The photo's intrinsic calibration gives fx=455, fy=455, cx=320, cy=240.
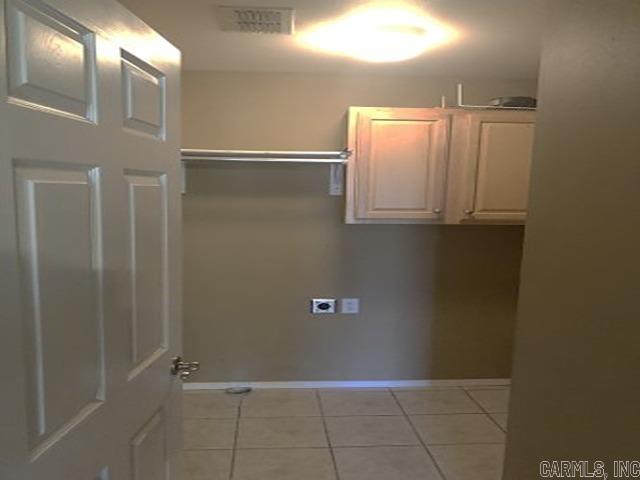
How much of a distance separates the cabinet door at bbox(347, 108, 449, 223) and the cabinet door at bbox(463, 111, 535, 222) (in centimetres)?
16

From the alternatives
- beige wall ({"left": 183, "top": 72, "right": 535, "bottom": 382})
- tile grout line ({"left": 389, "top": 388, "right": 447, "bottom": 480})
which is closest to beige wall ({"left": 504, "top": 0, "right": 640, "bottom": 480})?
tile grout line ({"left": 389, "top": 388, "right": 447, "bottom": 480})

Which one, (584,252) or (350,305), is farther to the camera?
(350,305)

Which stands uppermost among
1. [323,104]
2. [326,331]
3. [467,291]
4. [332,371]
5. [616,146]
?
[323,104]

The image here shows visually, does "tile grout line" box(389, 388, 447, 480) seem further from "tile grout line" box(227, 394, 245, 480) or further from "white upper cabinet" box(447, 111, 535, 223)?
"white upper cabinet" box(447, 111, 535, 223)

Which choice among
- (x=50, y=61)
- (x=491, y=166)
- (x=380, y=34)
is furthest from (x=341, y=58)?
(x=50, y=61)

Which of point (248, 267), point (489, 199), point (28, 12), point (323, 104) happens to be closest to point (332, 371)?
point (248, 267)

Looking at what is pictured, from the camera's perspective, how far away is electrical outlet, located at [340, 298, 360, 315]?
10.1 feet

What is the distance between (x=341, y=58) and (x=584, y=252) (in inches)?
72.0

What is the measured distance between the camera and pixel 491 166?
104 inches

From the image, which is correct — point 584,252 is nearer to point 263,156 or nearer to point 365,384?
point 263,156

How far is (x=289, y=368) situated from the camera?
10.3 feet

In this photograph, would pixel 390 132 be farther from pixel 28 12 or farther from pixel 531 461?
pixel 28 12

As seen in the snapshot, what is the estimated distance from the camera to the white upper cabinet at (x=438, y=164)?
2.61 m

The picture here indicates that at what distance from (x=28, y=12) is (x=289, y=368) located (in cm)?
270
